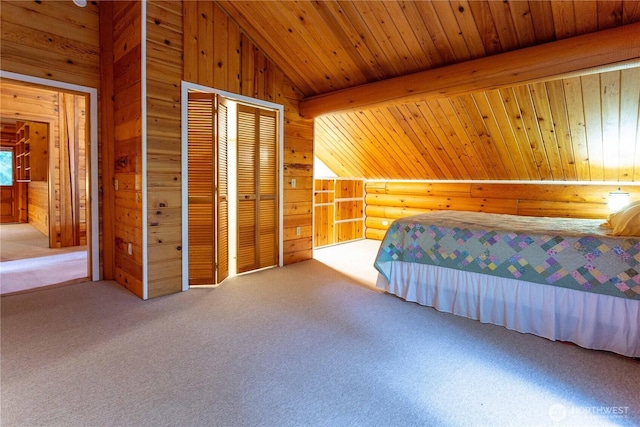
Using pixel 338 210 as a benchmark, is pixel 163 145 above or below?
above

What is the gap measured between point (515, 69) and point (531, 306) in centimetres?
194

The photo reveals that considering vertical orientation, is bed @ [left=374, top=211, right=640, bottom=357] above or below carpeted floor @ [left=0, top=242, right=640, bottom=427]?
above

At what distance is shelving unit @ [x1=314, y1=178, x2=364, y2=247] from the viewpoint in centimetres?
605

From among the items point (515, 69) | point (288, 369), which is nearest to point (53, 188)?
point (288, 369)

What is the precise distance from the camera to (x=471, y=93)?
3.52 meters

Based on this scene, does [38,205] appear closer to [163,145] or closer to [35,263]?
[35,263]

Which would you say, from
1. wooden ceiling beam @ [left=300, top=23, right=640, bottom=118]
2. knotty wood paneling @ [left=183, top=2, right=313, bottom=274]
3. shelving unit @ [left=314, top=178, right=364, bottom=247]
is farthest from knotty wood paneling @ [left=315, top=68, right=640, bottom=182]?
knotty wood paneling @ [left=183, top=2, right=313, bottom=274]

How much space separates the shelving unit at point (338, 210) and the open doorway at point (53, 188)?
340 centimetres

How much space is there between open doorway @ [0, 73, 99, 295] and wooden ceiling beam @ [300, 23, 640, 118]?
129 inches

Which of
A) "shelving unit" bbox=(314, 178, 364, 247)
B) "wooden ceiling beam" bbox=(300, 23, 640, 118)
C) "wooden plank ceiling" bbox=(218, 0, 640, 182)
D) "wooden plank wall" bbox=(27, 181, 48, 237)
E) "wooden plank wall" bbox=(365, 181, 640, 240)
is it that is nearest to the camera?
"wooden ceiling beam" bbox=(300, 23, 640, 118)

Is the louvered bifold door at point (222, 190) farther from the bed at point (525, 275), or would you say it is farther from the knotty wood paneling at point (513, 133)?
the knotty wood paneling at point (513, 133)

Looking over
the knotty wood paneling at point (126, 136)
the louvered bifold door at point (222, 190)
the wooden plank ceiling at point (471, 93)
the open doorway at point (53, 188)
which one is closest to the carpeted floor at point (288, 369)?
the knotty wood paneling at point (126, 136)

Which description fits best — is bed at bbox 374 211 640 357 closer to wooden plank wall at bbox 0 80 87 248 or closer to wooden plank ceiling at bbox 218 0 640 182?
wooden plank ceiling at bbox 218 0 640 182

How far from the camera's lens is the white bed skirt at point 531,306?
224cm
